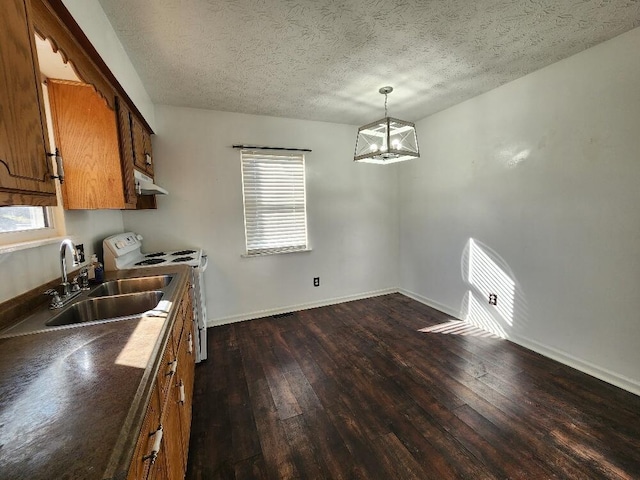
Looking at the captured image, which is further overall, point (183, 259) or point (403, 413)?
point (183, 259)

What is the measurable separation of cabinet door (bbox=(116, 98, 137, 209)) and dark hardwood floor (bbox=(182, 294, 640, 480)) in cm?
157

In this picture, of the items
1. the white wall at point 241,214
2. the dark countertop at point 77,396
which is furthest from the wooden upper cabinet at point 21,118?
the white wall at point 241,214

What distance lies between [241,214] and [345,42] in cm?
210

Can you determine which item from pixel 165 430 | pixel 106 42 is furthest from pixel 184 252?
pixel 165 430

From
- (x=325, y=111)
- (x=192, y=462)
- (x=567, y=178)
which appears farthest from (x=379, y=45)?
(x=192, y=462)

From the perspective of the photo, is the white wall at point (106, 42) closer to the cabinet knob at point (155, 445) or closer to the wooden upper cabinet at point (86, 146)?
the wooden upper cabinet at point (86, 146)

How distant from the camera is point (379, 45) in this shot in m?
1.96

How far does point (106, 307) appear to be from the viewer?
1.57 metres

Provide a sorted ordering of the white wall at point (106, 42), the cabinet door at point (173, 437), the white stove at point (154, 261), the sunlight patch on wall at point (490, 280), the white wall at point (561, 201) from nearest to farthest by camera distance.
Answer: the cabinet door at point (173, 437) < the white wall at point (106, 42) < the white wall at point (561, 201) < the white stove at point (154, 261) < the sunlight patch on wall at point (490, 280)

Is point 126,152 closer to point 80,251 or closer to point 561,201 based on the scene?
point 80,251

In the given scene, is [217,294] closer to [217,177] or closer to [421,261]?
[217,177]

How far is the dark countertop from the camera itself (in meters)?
0.53

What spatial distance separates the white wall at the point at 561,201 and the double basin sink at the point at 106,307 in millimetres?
3039

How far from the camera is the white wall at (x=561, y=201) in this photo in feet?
6.48
